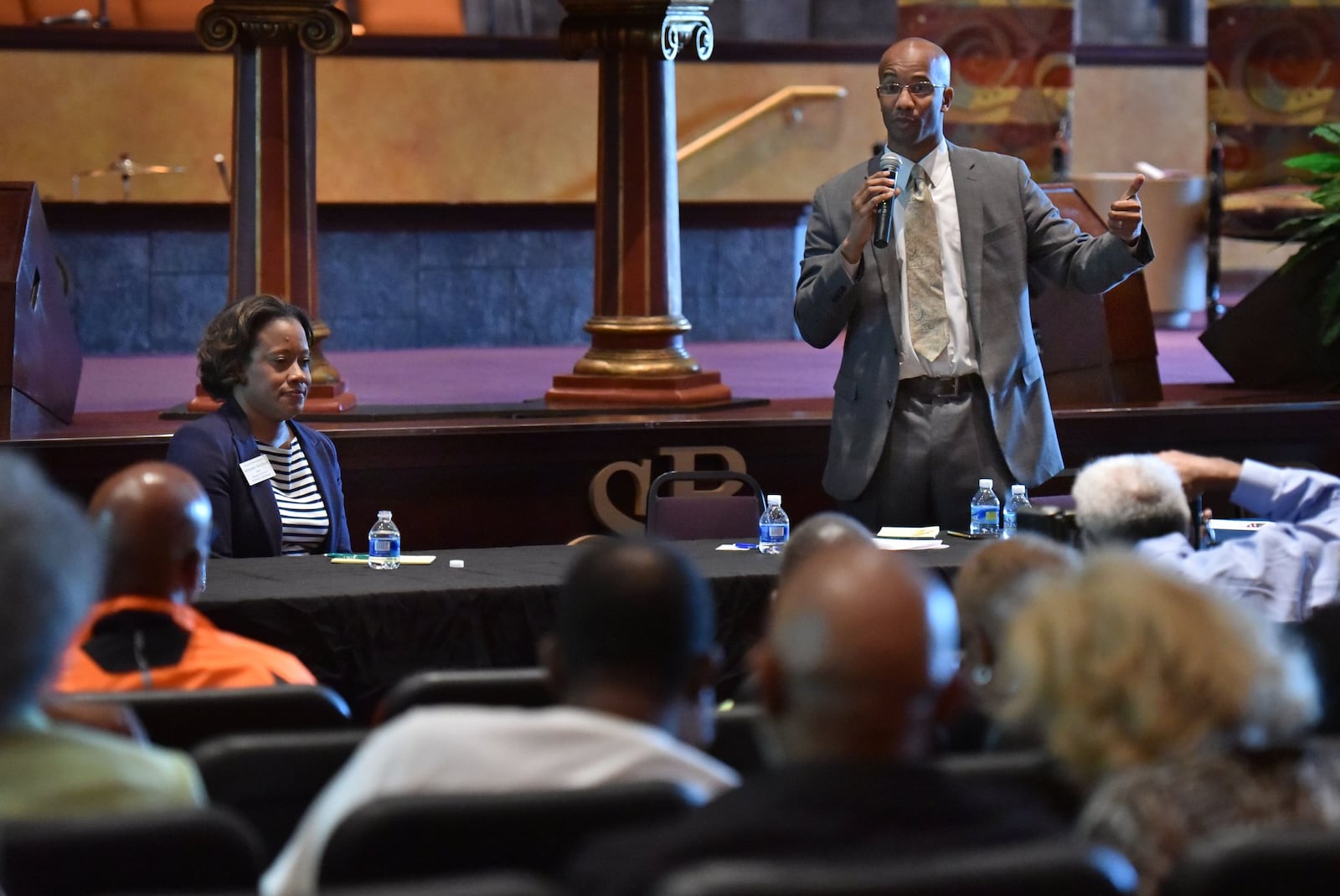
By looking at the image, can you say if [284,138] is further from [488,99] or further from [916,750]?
[916,750]

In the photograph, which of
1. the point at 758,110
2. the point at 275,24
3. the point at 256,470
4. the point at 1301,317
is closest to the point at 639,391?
the point at 275,24

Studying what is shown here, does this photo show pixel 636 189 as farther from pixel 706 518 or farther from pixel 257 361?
pixel 257 361

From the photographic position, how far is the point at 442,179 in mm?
9195

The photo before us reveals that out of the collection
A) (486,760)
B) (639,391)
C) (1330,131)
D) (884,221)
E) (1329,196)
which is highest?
(1330,131)

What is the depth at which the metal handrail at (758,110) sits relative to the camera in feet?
30.8

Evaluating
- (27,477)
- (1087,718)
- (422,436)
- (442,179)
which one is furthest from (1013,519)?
(442,179)

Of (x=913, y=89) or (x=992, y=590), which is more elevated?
(x=913, y=89)

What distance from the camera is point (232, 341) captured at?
13.7 feet

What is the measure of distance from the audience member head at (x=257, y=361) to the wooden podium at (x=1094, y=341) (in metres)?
2.56

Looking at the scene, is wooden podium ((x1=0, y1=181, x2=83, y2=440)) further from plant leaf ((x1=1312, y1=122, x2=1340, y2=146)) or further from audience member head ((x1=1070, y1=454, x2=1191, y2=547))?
plant leaf ((x1=1312, y1=122, x2=1340, y2=146))

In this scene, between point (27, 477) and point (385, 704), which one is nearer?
point (27, 477)

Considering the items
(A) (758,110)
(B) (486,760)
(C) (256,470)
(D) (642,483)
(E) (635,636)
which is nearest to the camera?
(B) (486,760)

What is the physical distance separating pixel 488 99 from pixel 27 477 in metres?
7.55

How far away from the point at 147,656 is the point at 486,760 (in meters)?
0.92
